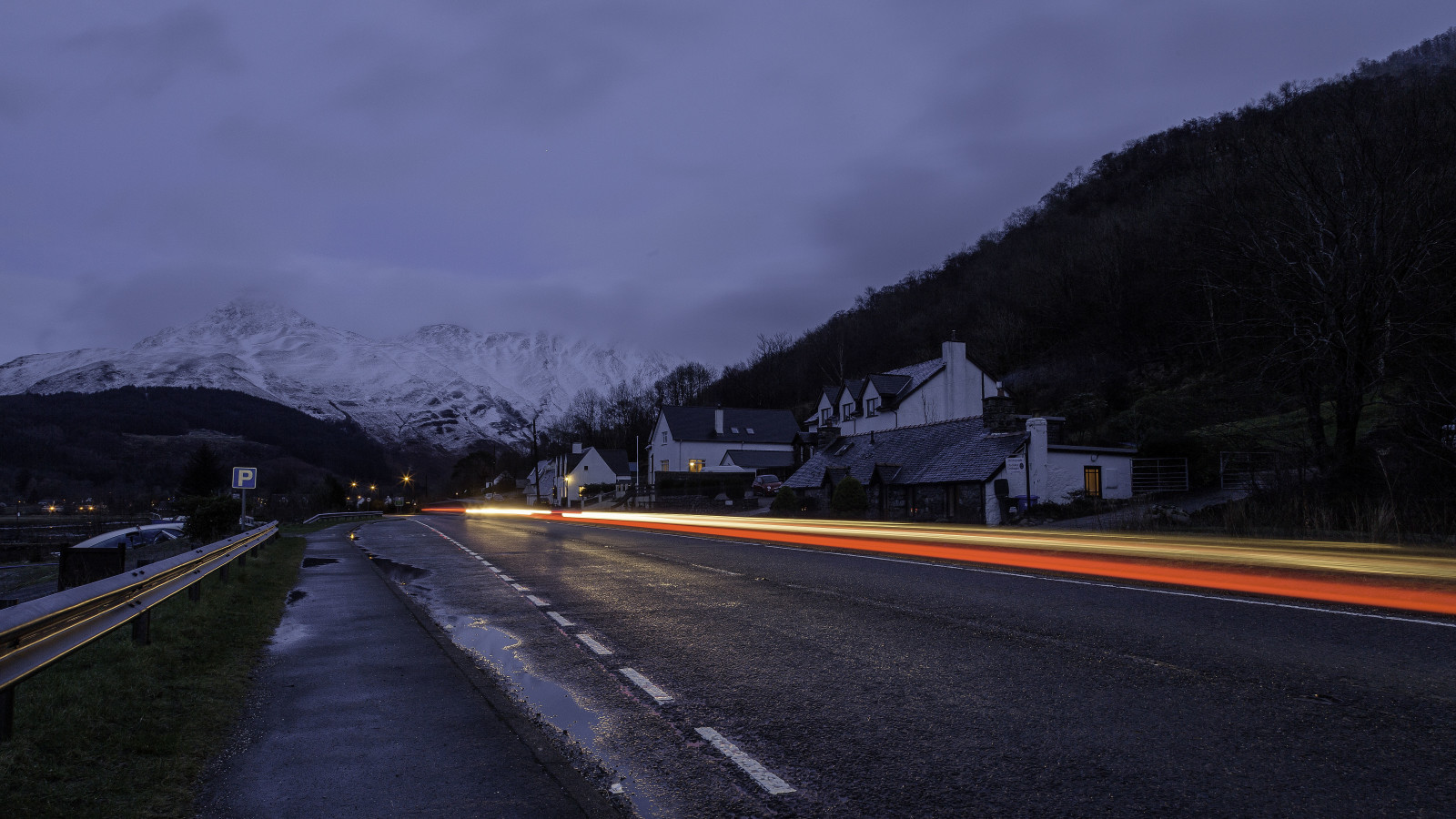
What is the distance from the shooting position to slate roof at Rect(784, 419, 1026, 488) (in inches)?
1462

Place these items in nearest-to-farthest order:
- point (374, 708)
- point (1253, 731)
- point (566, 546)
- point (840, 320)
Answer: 1. point (1253, 731)
2. point (374, 708)
3. point (566, 546)
4. point (840, 320)

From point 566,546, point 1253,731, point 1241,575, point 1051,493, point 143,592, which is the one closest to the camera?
point 1253,731

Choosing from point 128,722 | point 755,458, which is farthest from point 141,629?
point 755,458

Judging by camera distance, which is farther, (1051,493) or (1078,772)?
(1051,493)

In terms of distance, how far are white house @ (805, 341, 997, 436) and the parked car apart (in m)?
5.02

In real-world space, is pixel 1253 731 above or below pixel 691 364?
below

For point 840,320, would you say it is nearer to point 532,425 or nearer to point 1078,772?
point 532,425

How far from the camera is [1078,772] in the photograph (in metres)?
4.36

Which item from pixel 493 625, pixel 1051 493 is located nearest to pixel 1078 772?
pixel 493 625

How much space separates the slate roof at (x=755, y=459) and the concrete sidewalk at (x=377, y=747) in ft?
224

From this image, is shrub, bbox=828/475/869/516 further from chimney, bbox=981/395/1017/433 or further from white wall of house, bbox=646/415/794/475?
white wall of house, bbox=646/415/794/475

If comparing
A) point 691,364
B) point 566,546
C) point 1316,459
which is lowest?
point 566,546

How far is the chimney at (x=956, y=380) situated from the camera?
6109 centimetres

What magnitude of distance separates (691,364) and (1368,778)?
121102 millimetres
